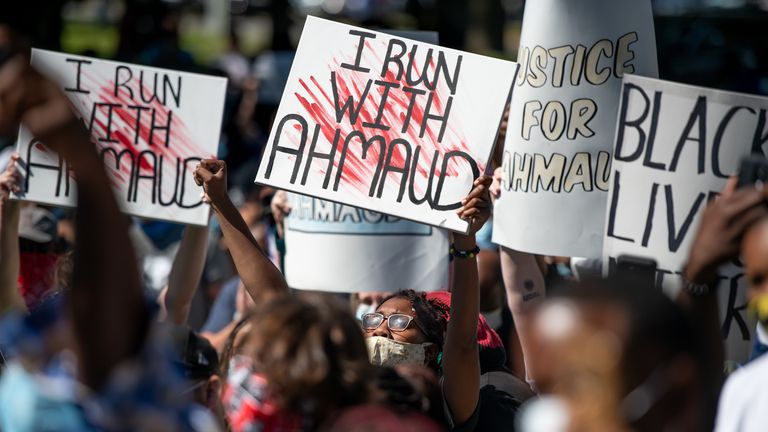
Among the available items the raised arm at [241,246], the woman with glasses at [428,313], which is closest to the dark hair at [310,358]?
the woman with glasses at [428,313]

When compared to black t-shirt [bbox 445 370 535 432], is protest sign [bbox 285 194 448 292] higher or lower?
higher

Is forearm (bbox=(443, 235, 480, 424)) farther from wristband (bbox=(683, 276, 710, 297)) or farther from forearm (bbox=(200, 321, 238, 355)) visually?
forearm (bbox=(200, 321, 238, 355))

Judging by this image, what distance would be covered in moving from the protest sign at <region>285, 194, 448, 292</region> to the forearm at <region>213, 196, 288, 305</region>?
115 centimetres

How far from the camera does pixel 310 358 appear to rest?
222 cm

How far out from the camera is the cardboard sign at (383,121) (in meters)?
3.71

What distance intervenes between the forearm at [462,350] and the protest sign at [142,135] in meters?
1.57

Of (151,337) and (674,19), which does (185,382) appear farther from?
(674,19)

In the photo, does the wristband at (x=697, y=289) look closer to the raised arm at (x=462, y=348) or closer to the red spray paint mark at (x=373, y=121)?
the raised arm at (x=462, y=348)

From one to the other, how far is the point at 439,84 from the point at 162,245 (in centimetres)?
356

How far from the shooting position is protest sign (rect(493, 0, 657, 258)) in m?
3.92

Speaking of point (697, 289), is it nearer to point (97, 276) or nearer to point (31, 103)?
point (97, 276)

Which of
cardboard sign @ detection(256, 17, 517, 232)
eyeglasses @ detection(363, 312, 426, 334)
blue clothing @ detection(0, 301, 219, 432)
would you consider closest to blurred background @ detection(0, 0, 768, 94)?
cardboard sign @ detection(256, 17, 517, 232)

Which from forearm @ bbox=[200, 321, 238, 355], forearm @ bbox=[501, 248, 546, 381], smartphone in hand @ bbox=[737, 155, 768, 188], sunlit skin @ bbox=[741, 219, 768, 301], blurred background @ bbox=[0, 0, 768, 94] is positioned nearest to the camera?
sunlit skin @ bbox=[741, 219, 768, 301]

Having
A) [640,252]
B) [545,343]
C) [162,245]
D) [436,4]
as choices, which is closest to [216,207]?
[640,252]
